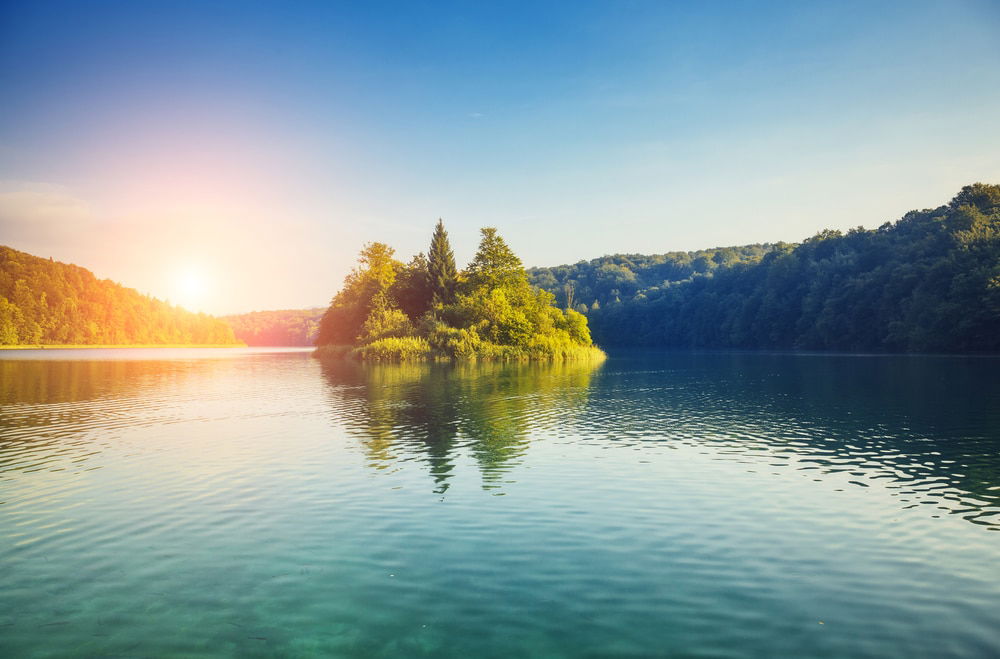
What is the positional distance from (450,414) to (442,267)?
6313 centimetres

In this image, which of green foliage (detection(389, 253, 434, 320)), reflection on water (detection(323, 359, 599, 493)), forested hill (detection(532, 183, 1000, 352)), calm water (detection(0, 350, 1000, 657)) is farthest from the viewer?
green foliage (detection(389, 253, 434, 320))

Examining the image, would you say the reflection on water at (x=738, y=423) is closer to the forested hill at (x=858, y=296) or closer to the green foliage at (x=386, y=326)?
the green foliage at (x=386, y=326)

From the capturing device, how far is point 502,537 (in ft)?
38.4

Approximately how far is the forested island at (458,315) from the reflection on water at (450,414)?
24.3m

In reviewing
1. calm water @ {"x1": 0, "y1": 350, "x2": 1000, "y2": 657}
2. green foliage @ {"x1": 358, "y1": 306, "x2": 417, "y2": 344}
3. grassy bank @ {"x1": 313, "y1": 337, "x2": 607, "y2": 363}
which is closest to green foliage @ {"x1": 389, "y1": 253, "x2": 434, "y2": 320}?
green foliage @ {"x1": 358, "y1": 306, "x2": 417, "y2": 344}

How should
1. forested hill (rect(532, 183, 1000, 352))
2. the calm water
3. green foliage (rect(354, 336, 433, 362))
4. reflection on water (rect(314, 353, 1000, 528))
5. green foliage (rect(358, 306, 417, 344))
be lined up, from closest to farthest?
the calm water, reflection on water (rect(314, 353, 1000, 528)), green foliage (rect(354, 336, 433, 362)), green foliage (rect(358, 306, 417, 344)), forested hill (rect(532, 183, 1000, 352))

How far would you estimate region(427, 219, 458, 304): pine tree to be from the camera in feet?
293

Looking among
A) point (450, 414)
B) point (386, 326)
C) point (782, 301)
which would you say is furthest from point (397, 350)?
point (782, 301)

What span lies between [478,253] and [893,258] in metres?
78.1

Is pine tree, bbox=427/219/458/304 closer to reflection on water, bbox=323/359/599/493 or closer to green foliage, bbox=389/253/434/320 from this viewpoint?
green foliage, bbox=389/253/434/320

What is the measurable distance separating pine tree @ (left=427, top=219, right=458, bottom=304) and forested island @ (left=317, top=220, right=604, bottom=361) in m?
0.15

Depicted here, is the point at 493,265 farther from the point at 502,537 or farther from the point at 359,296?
the point at 502,537

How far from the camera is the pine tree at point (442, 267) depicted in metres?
89.4

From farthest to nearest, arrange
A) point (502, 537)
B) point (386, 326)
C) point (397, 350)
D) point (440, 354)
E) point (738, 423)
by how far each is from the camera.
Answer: point (386, 326), point (440, 354), point (397, 350), point (738, 423), point (502, 537)
